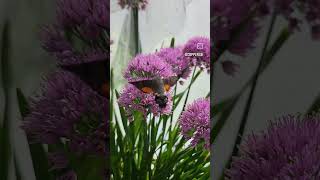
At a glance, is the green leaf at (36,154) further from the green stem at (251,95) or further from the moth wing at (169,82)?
the green stem at (251,95)

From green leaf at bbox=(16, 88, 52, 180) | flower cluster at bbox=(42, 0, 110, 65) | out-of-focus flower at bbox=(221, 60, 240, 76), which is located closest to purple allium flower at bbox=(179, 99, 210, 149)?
out-of-focus flower at bbox=(221, 60, 240, 76)

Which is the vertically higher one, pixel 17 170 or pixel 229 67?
pixel 229 67

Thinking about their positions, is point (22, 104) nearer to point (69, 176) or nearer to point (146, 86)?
point (69, 176)

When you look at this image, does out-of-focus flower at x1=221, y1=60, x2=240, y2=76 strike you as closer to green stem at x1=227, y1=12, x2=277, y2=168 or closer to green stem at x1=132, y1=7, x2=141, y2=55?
green stem at x1=227, y1=12, x2=277, y2=168

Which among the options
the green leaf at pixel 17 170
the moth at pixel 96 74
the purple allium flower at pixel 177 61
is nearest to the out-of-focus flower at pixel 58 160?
the green leaf at pixel 17 170

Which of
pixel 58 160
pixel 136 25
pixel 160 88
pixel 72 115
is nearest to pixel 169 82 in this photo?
pixel 160 88

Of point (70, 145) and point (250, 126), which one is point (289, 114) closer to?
point (250, 126)
